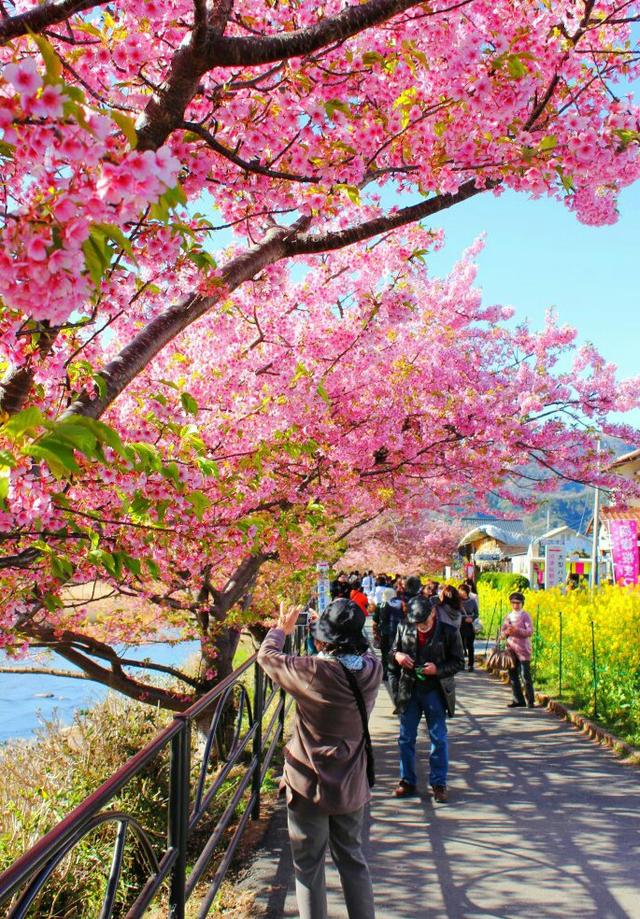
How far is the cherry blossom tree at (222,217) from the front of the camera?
186 cm

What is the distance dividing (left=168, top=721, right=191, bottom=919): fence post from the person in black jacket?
3487mm

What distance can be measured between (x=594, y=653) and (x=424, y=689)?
4.27 m

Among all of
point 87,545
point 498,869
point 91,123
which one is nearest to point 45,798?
point 87,545

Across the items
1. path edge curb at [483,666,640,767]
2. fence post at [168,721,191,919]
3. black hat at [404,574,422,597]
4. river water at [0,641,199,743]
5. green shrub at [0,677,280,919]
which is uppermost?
black hat at [404,574,422,597]

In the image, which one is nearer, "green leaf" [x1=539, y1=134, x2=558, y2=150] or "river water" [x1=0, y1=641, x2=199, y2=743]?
"green leaf" [x1=539, y1=134, x2=558, y2=150]

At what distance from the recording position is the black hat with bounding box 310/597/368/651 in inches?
147

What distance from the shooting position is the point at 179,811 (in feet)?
10.2

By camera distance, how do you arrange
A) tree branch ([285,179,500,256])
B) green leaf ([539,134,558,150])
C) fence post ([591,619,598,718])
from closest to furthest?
green leaf ([539,134,558,150]) < tree branch ([285,179,500,256]) < fence post ([591,619,598,718])

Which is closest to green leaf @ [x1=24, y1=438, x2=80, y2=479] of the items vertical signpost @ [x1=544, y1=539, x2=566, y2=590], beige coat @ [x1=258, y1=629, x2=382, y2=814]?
beige coat @ [x1=258, y1=629, x2=382, y2=814]

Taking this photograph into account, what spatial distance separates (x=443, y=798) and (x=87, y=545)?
150 inches

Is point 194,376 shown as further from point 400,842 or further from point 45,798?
point 400,842

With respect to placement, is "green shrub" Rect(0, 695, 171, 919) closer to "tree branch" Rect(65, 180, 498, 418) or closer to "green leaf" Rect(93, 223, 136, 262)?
"tree branch" Rect(65, 180, 498, 418)

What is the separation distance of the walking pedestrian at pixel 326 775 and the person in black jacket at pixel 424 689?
275 centimetres

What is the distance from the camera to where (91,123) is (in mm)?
1771
